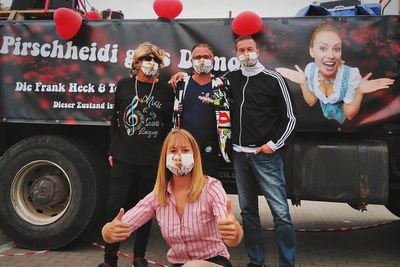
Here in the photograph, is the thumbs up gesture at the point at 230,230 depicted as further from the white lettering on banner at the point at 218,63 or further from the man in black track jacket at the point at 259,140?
the white lettering on banner at the point at 218,63

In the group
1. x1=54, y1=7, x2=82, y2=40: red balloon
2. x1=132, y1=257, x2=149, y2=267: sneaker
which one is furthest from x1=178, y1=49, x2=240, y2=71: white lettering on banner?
x1=132, y1=257, x2=149, y2=267: sneaker

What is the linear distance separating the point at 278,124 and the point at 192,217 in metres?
1.41

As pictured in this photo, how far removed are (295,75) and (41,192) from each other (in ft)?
8.91

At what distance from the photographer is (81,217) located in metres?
4.38

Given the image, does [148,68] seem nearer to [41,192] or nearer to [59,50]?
[59,50]

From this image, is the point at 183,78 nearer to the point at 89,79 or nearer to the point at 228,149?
the point at 228,149

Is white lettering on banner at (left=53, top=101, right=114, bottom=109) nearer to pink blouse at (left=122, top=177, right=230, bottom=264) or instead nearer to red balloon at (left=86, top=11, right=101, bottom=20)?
red balloon at (left=86, top=11, right=101, bottom=20)

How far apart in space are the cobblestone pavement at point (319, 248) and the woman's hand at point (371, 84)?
5.41ft

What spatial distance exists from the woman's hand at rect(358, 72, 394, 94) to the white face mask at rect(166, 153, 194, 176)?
2.02 m

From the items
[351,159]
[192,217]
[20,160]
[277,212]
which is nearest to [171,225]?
[192,217]

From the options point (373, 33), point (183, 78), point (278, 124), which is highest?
point (373, 33)

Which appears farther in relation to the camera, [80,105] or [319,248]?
[319,248]

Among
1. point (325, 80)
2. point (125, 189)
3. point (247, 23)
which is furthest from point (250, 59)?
point (125, 189)

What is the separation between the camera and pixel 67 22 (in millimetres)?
4262
